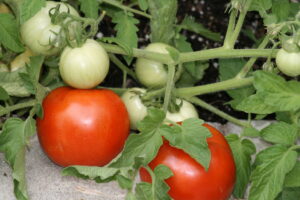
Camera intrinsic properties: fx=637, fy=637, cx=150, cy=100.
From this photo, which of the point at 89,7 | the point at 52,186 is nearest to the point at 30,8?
the point at 89,7

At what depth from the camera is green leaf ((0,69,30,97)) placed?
71.7 inches

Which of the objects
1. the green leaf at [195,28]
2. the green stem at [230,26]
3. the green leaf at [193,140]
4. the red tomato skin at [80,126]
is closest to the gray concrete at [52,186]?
the red tomato skin at [80,126]

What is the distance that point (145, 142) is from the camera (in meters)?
1.54

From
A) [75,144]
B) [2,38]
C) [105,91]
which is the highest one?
[2,38]

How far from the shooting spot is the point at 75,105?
66.5 inches

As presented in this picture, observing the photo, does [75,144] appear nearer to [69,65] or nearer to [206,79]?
[69,65]

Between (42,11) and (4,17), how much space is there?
0.11 meters

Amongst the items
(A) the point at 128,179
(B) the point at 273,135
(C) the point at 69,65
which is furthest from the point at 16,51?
(B) the point at 273,135

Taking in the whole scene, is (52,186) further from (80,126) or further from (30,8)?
(30,8)

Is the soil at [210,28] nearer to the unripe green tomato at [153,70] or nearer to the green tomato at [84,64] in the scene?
the unripe green tomato at [153,70]

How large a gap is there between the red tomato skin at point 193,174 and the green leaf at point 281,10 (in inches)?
18.9

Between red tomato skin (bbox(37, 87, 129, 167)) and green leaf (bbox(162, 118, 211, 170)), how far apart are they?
9.2 inches

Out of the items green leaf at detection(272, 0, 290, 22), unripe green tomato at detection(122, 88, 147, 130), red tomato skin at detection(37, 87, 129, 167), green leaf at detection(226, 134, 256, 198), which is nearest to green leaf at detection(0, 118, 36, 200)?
red tomato skin at detection(37, 87, 129, 167)

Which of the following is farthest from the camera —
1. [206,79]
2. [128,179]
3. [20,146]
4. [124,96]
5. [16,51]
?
[206,79]
